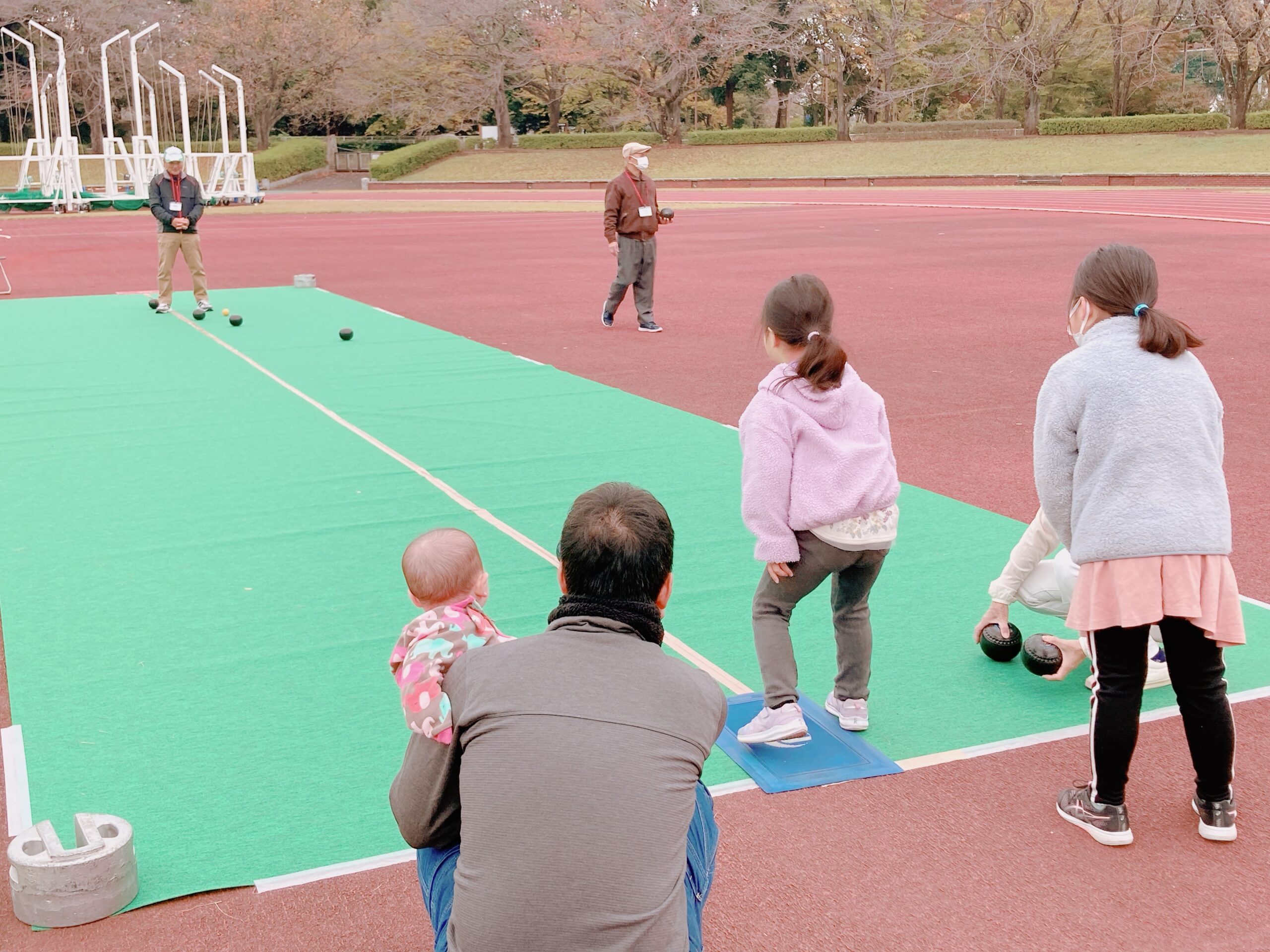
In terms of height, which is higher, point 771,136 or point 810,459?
point 771,136

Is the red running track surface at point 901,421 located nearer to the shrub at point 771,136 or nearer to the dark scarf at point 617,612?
the dark scarf at point 617,612

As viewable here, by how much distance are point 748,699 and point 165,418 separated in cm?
647

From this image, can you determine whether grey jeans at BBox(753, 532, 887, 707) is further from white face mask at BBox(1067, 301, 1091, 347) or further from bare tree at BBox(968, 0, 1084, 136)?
bare tree at BBox(968, 0, 1084, 136)

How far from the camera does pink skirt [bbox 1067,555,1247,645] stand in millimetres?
3426

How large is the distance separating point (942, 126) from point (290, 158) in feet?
105

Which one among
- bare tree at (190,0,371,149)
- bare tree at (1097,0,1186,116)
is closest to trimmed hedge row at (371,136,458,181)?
bare tree at (190,0,371,149)

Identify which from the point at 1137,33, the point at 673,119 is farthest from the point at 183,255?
the point at 673,119

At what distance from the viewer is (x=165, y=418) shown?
959 centimetres

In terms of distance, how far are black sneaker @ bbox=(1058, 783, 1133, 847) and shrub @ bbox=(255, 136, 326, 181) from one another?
209 feet

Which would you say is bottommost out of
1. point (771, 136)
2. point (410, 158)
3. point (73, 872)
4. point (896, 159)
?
point (73, 872)

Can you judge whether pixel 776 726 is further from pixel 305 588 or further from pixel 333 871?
pixel 305 588

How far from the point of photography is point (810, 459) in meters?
3.94

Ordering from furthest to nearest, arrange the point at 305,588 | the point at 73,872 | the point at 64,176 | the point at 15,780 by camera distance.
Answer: the point at 64,176 → the point at 305,588 → the point at 15,780 → the point at 73,872

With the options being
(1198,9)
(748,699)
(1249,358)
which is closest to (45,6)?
(1198,9)
